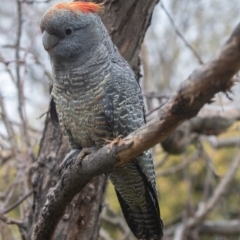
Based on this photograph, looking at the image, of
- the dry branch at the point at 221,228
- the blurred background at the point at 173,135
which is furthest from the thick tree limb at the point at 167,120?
the dry branch at the point at 221,228

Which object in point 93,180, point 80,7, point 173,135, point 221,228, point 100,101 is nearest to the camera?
point 100,101

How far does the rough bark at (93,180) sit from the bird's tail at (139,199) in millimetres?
274

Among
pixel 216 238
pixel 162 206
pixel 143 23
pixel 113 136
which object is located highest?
pixel 143 23

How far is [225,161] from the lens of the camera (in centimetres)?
555

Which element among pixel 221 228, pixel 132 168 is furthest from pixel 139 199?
pixel 221 228

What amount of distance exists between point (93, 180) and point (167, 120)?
1.44 m

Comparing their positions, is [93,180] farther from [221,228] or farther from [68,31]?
[221,228]

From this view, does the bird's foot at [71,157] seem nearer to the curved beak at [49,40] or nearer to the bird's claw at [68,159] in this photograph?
the bird's claw at [68,159]

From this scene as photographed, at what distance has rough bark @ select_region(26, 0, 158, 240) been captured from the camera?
2672 mm

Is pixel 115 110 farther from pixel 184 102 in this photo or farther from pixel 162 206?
pixel 162 206

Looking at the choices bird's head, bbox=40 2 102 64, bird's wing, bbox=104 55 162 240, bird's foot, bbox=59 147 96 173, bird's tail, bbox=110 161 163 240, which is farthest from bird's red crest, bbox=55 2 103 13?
bird's tail, bbox=110 161 163 240

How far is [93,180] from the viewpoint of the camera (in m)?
2.74

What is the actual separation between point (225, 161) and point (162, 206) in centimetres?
103

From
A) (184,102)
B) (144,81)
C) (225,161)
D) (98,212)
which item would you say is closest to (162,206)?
(225,161)
